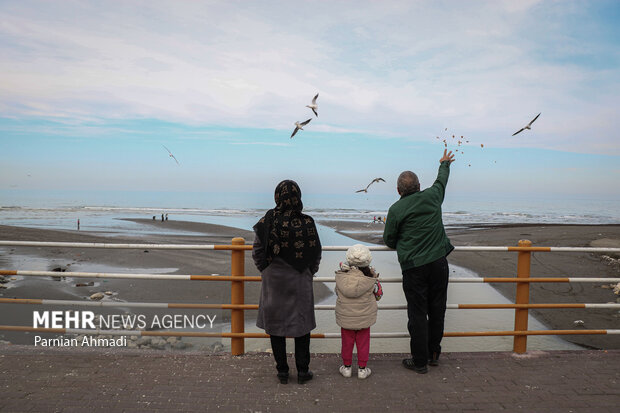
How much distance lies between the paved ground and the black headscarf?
1166 mm

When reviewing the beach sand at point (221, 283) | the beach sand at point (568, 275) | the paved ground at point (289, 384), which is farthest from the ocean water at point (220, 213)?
the paved ground at point (289, 384)

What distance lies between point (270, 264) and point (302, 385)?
1.14m

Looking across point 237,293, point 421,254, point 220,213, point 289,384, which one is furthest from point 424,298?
point 220,213

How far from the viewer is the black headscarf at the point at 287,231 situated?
12.2 ft

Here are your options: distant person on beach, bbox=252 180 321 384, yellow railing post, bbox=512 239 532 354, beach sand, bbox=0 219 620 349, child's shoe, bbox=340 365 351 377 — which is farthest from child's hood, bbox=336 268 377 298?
beach sand, bbox=0 219 620 349

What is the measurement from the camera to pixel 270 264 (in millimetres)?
3826

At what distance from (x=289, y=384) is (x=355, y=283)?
110cm

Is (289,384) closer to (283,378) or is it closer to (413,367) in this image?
(283,378)

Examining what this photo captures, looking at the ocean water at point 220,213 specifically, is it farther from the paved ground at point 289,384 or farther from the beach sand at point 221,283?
the paved ground at point 289,384

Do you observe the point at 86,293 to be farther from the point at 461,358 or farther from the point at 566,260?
the point at 566,260

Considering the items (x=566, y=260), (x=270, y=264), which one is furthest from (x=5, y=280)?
(x=566, y=260)

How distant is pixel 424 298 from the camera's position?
13.7ft

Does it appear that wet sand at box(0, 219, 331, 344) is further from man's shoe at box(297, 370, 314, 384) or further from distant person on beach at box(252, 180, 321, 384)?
man's shoe at box(297, 370, 314, 384)

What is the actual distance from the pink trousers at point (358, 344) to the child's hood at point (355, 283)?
0.40 metres
